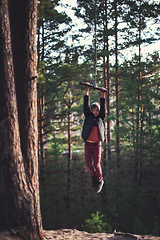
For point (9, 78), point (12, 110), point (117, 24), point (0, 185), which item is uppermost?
point (117, 24)

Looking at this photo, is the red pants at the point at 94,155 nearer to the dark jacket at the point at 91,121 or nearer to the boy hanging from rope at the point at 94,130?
the boy hanging from rope at the point at 94,130

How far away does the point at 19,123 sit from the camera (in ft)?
13.0

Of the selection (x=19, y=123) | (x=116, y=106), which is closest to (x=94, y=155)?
(x=19, y=123)

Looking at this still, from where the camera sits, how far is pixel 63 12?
13.8 metres

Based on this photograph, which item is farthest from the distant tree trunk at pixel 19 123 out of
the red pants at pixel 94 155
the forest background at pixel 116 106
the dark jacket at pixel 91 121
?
the forest background at pixel 116 106

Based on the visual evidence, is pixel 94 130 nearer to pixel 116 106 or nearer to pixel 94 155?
pixel 94 155

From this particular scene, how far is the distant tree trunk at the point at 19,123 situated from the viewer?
3625 millimetres

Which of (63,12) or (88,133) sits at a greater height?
(63,12)

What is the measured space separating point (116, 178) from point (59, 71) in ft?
28.8

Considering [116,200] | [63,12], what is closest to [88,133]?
[63,12]

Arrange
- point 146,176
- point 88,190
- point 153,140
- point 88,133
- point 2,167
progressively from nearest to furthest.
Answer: point 2,167
point 88,133
point 153,140
point 146,176
point 88,190

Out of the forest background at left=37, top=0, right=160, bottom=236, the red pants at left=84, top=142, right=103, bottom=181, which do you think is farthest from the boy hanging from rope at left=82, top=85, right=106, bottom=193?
the forest background at left=37, top=0, right=160, bottom=236

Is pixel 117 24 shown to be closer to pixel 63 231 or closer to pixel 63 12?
pixel 63 12

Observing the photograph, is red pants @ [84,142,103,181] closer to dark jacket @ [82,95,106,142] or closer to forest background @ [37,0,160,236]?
dark jacket @ [82,95,106,142]
